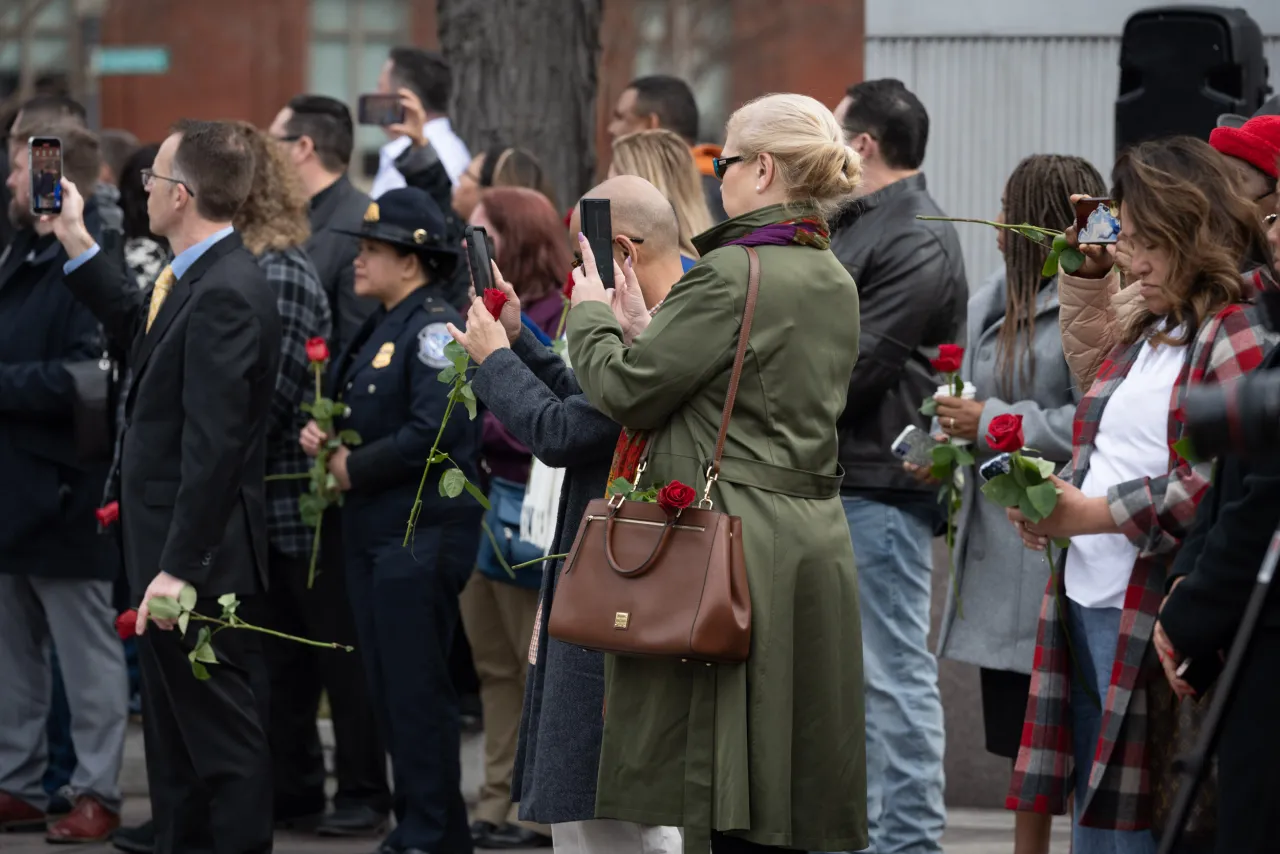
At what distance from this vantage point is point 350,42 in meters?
30.5

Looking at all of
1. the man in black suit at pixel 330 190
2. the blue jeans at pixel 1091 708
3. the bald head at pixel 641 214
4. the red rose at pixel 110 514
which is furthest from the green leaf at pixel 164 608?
the blue jeans at pixel 1091 708

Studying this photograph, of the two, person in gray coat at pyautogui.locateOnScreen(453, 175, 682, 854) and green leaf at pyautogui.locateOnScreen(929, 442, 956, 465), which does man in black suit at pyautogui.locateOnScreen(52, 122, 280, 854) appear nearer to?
person in gray coat at pyautogui.locateOnScreen(453, 175, 682, 854)

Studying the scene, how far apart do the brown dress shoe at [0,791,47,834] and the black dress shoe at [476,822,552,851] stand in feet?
5.16

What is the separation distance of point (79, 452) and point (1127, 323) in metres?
3.67

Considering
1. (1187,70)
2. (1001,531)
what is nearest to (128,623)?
(1001,531)

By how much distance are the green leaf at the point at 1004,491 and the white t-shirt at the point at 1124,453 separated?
0.19 meters

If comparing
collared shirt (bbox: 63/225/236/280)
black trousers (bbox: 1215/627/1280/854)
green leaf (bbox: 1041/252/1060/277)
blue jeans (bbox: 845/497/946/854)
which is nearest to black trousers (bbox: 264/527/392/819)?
collared shirt (bbox: 63/225/236/280)

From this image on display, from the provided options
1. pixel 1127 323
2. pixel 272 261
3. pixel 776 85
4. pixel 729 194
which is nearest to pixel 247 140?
pixel 272 261

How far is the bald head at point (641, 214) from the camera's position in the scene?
465 centimetres

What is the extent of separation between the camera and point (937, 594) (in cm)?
732

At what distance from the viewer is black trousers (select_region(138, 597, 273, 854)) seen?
215 inches

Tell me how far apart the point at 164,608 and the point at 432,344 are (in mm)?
1243

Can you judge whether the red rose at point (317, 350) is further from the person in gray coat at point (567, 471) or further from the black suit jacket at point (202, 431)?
the person in gray coat at point (567, 471)

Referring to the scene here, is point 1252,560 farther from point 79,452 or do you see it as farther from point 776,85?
point 776,85
